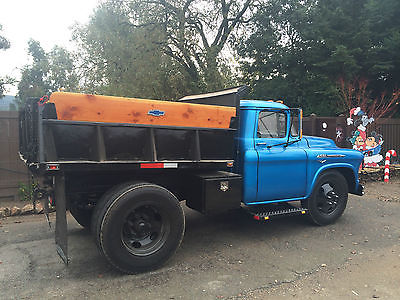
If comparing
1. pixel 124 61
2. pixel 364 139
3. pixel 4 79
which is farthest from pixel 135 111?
pixel 4 79

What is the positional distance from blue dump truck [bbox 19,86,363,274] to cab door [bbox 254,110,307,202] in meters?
0.02

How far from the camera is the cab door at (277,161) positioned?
201 inches

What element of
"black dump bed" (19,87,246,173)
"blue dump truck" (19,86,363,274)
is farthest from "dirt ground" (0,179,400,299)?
"black dump bed" (19,87,246,173)

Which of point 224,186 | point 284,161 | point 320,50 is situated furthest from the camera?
point 320,50

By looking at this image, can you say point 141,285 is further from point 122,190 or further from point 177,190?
point 177,190

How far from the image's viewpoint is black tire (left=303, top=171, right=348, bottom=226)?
226 inches

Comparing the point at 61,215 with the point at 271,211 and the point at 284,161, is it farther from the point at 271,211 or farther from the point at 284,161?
the point at 284,161

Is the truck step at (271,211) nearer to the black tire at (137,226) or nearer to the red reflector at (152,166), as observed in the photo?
the black tire at (137,226)

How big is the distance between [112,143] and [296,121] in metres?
3.20

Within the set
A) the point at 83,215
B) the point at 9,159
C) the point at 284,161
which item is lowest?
Result: the point at 83,215

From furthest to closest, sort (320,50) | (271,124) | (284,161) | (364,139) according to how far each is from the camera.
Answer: (320,50), (364,139), (271,124), (284,161)

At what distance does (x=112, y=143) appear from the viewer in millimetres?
3891

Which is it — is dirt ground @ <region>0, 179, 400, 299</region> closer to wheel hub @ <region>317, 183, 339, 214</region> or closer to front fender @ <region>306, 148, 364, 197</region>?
wheel hub @ <region>317, 183, 339, 214</region>

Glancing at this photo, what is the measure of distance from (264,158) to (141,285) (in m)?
2.58
